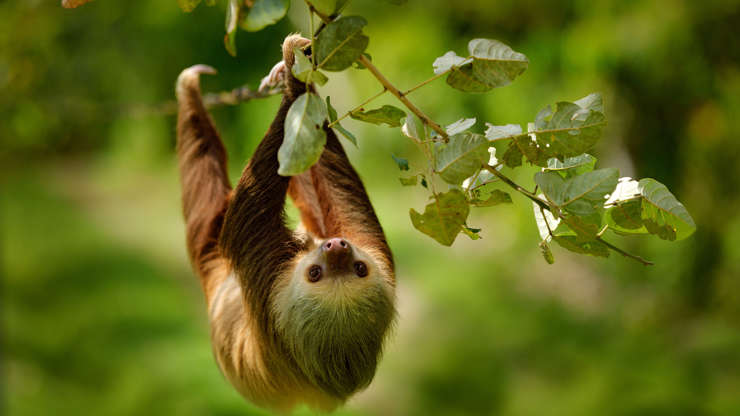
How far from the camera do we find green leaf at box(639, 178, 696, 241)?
5.99ft

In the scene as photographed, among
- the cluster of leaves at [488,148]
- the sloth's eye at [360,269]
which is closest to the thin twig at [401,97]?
the cluster of leaves at [488,148]

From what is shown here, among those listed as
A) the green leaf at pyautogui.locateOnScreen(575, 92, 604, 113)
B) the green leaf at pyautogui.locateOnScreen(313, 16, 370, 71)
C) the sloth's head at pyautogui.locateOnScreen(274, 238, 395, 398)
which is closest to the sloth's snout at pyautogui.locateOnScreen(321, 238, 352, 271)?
the sloth's head at pyautogui.locateOnScreen(274, 238, 395, 398)

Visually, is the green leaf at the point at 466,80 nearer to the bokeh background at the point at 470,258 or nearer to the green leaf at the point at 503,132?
the green leaf at the point at 503,132

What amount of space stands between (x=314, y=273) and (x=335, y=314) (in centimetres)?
20

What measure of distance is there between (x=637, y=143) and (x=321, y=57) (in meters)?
7.72

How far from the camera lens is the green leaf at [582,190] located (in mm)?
1810

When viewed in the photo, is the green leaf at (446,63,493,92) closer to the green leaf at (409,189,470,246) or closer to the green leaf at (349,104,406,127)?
the green leaf at (349,104,406,127)

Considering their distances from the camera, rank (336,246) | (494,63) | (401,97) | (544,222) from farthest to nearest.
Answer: (336,246) < (544,222) < (401,97) < (494,63)

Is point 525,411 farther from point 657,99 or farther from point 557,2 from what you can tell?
point 557,2

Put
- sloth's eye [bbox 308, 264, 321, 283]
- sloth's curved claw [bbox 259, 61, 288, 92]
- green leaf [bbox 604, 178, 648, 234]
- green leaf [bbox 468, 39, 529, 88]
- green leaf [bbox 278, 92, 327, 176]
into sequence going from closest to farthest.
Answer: green leaf [bbox 278, 92, 327, 176]
green leaf [bbox 468, 39, 529, 88]
green leaf [bbox 604, 178, 648, 234]
sloth's curved claw [bbox 259, 61, 288, 92]
sloth's eye [bbox 308, 264, 321, 283]

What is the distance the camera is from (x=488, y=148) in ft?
6.27

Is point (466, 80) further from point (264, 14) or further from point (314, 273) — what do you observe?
point (314, 273)

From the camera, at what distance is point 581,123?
5.95 ft

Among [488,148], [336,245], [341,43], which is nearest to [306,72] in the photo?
[341,43]
